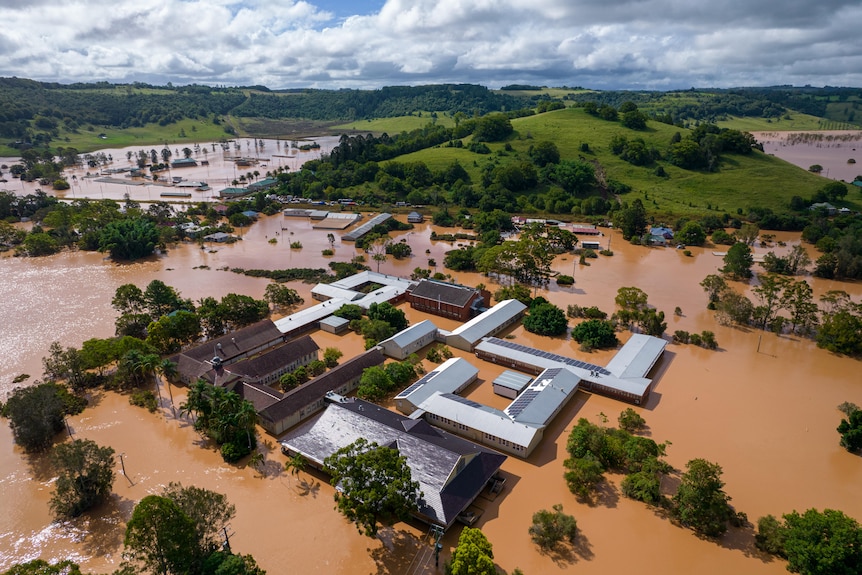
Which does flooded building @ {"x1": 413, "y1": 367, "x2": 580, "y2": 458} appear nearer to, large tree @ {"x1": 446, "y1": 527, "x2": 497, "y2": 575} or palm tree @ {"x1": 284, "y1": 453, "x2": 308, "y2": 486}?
palm tree @ {"x1": 284, "y1": 453, "x2": 308, "y2": 486}

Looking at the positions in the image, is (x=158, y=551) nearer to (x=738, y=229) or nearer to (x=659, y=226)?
(x=659, y=226)

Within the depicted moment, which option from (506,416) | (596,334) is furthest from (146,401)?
(596,334)

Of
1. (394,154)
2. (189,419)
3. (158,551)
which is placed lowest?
(189,419)

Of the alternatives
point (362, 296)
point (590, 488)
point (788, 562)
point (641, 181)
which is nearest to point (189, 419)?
point (362, 296)

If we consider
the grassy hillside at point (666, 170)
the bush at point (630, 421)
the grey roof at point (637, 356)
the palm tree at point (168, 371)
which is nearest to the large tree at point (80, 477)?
the palm tree at point (168, 371)

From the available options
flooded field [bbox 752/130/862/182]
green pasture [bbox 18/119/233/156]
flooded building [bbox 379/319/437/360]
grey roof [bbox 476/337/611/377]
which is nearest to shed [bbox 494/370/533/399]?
grey roof [bbox 476/337/611/377]

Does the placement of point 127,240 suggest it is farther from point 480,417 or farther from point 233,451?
point 480,417
